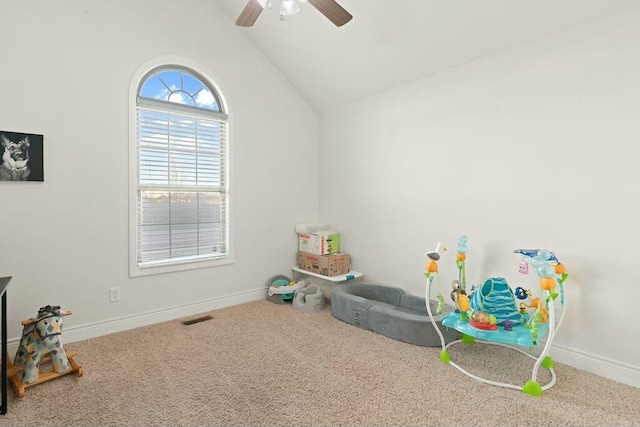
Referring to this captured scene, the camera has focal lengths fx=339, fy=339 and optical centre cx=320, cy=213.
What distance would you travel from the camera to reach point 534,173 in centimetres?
248

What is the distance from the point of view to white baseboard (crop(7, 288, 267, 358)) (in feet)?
9.04

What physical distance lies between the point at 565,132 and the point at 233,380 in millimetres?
2775

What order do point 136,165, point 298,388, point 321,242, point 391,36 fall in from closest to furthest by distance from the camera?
point 298,388
point 391,36
point 136,165
point 321,242

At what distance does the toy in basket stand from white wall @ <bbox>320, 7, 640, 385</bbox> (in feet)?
9.00

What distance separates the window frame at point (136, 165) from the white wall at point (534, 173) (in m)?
1.57

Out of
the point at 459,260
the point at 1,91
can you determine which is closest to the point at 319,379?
the point at 459,260

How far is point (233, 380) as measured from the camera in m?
2.17

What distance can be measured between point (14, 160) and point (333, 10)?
253cm

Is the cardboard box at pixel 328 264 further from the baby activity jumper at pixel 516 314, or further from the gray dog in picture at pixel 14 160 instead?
the gray dog in picture at pixel 14 160

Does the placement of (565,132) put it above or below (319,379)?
above

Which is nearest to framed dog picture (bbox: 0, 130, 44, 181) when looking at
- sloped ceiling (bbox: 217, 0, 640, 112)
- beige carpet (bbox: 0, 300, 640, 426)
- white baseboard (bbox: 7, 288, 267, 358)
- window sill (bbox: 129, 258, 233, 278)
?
window sill (bbox: 129, 258, 233, 278)

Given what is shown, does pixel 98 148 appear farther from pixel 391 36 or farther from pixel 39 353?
pixel 391 36

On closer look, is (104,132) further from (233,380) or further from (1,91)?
(233,380)

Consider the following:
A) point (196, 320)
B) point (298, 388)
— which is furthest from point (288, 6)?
point (196, 320)
